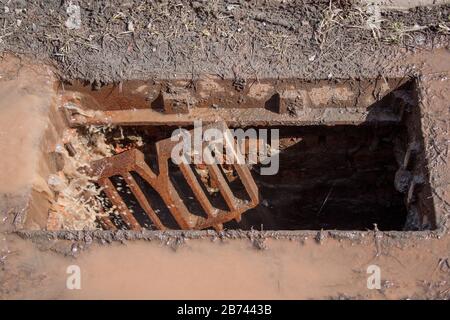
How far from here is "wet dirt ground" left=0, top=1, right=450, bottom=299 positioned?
11.0 feet

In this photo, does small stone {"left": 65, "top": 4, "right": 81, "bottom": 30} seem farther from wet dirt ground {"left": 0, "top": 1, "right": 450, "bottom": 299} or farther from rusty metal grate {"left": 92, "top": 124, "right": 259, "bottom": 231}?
rusty metal grate {"left": 92, "top": 124, "right": 259, "bottom": 231}

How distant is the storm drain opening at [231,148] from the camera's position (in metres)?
4.19

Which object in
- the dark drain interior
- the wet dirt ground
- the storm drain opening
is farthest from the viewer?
the dark drain interior

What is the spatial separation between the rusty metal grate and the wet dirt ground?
58 cm

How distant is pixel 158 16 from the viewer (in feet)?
14.6

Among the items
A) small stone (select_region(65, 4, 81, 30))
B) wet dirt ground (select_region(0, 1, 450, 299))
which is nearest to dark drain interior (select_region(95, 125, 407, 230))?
wet dirt ground (select_region(0, 1, 450, 299))

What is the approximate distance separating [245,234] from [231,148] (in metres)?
0.82

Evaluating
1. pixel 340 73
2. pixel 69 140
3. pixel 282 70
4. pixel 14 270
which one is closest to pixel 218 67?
pixel 282 70

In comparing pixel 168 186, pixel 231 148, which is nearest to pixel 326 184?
pixel 231 148

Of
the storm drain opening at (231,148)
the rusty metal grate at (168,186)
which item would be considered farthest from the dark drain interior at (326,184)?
the rusty metal grate at (168,186)

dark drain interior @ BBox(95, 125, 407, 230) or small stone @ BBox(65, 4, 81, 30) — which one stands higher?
small stone @ BBox(65, 4, 81, 30)

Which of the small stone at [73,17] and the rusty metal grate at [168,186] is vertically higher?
the small stone at [73,17]

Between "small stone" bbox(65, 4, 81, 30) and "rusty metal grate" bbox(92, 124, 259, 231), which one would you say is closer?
"rusty metal grate" bbox(92, 124, 259, 231)

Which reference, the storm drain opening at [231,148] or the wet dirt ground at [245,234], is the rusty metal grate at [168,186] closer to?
the storm drain opening at [231,148]
